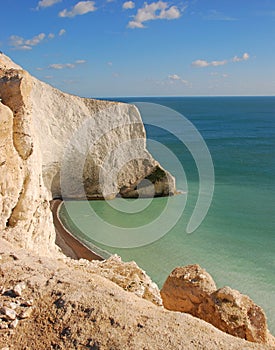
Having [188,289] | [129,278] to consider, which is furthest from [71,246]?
[129,278]

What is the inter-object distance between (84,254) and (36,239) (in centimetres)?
688

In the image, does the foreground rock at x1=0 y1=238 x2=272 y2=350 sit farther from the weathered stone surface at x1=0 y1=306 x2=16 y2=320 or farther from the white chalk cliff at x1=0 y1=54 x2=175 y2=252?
the white chalk cliff at x1=0 y1=54 x2=175 y2=252

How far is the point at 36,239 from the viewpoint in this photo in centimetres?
939

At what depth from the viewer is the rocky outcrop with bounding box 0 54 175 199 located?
22.5 m

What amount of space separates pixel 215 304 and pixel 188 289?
2.89ft

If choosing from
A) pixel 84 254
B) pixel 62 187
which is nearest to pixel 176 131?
pixel 62 187

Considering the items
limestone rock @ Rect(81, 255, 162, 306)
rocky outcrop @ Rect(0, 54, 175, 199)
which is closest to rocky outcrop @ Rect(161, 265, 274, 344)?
limestone rock @ Rect(81, 255, 162, 306)

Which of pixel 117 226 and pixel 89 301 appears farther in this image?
pixel 117 226

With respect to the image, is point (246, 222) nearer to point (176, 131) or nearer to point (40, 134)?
point (40, 134)

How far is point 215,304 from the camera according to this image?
7043 mm

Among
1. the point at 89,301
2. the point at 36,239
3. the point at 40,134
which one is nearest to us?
the point at 89,301

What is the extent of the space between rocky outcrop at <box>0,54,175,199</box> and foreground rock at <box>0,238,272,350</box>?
56.2 ft

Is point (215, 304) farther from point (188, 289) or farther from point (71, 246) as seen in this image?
point (71, 246)

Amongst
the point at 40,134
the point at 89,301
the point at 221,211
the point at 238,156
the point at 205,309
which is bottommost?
the point at 205,309
